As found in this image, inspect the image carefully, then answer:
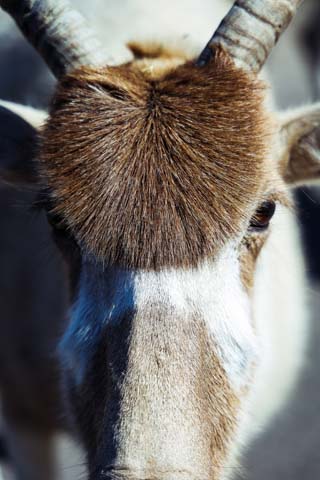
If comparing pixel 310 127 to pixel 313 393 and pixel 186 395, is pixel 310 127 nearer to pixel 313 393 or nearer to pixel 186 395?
pixel 186 395

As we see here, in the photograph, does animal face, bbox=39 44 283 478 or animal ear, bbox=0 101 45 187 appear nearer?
animal face, bbox=39 44 283 478

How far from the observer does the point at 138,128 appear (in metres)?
3.46

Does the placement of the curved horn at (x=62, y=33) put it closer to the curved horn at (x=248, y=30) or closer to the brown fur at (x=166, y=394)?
the curved horn at (x=248, y=30)

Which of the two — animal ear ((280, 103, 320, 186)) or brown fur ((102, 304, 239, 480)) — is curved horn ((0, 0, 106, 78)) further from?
brown fur ((102, 304, 239, 480))

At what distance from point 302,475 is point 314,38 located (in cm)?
331

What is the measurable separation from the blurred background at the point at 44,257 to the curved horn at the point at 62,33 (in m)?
1.04

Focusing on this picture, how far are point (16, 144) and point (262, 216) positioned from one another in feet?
4.39

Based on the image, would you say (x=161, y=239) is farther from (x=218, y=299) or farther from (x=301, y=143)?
(x=301, y=143)

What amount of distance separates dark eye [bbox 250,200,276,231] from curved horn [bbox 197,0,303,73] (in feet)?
2.00

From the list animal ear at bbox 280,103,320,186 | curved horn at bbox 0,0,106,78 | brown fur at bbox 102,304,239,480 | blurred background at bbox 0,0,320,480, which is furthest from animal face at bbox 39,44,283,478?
blurred background at bbox 0,0,320,480

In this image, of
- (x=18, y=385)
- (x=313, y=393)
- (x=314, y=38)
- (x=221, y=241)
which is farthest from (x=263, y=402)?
(x=314, y=38)

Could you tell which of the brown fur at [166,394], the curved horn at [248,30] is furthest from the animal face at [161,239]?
the curved horn at [248,30]

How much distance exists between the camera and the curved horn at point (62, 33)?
4.03 metres

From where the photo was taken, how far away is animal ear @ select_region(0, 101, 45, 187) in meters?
4.40
